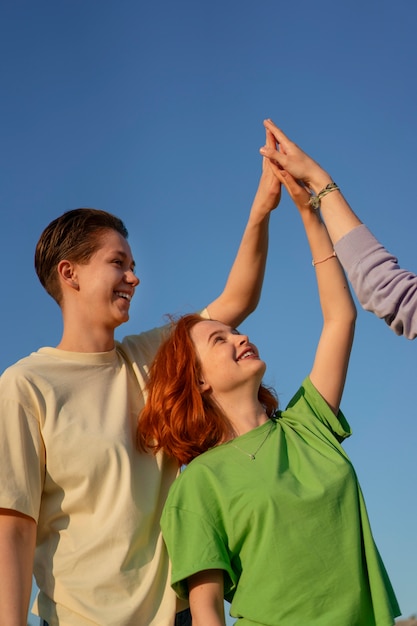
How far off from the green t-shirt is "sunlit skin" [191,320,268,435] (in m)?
0.25

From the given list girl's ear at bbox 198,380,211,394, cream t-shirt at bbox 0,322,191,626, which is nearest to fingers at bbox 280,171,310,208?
girl's ear at bbox 198,380,211,394

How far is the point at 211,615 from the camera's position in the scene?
4.02 metres

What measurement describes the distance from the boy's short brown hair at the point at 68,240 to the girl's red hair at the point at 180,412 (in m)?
0.61

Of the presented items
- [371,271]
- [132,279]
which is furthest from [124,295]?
[371,271]

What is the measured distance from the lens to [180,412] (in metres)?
4.61

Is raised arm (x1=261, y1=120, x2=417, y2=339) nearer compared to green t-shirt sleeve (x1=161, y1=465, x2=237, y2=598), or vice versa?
raised arm (x1=261, y1=120, x2=417, y2=339)

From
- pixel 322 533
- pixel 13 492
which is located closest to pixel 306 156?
pixel 322 533

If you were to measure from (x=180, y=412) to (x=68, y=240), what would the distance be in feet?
3.23

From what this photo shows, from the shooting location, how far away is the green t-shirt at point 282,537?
4016 mm

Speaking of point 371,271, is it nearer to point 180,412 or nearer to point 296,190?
point 296,190

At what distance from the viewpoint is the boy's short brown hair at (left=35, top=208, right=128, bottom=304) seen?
4836 millimetres

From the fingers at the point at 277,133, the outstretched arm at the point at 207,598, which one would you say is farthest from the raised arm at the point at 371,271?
the outstretched arm at the point at 207,598

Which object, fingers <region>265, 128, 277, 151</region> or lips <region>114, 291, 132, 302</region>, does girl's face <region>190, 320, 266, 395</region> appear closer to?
lips <region>114, 291, 132, 302</region>

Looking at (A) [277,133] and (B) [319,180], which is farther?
(A) [277,133]
